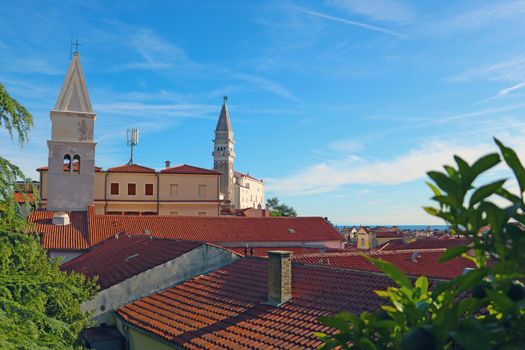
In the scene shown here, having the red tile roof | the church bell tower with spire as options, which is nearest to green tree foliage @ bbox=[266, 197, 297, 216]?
the church bell tower with spire

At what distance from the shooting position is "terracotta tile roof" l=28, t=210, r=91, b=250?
29.7 metres

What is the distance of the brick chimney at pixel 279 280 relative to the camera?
39.7 feet

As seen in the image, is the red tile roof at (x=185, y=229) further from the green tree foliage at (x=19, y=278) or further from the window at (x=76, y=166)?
the green tree foliage at (x=19, y=278)

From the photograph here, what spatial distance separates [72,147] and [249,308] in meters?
30.4

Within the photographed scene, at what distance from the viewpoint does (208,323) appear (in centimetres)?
1189

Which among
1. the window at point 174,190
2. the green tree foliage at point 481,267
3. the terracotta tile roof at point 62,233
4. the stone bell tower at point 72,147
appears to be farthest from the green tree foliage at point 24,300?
the window at point 174,190

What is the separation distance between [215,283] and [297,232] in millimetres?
22662

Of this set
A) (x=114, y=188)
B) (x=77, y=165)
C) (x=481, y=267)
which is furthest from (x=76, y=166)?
(x=481, y=267)

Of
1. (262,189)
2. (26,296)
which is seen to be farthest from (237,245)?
(262,189)

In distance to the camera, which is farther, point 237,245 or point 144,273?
point 237,245

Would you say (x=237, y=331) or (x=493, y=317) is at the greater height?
(x=493, y=317)

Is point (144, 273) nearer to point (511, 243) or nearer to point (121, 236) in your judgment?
point (121, 236)

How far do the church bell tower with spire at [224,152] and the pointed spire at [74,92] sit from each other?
1682 inches

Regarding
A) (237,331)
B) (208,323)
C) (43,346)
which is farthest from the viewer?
(208,323)
